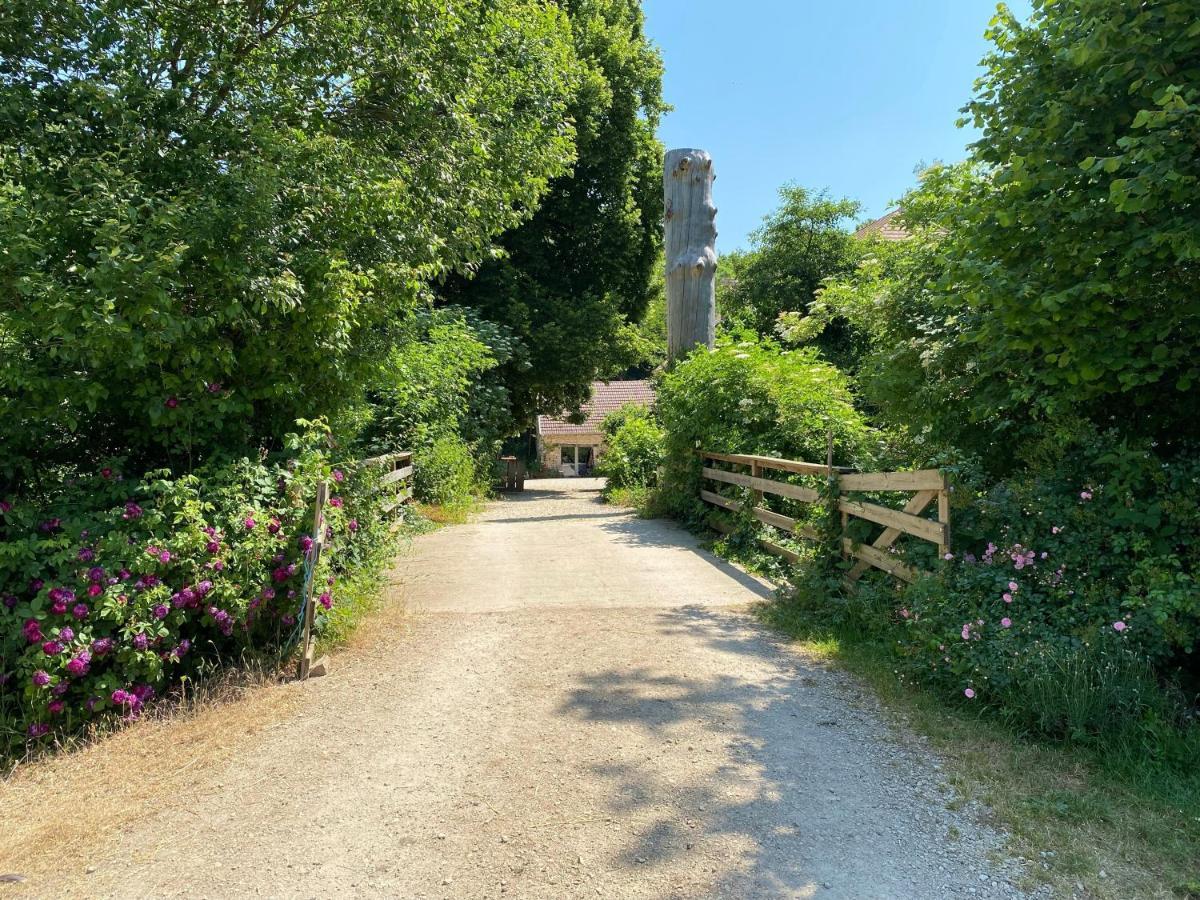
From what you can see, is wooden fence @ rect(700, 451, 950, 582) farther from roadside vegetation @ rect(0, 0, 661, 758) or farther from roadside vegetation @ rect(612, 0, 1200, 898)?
roadside vegetation @ rect(0, 0, 661, 758)

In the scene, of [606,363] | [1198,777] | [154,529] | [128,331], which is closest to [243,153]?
[128,331]

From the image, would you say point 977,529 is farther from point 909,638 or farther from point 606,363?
point 606,363

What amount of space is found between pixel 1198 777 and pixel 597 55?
62.4 ft

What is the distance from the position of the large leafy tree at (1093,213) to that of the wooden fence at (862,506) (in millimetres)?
936

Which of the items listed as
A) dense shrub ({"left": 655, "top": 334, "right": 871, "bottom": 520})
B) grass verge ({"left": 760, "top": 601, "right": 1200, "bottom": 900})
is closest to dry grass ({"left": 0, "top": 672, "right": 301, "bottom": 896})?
grass verge ({"left": 760, "top": 601, "right": 1200, "bottom": 900})

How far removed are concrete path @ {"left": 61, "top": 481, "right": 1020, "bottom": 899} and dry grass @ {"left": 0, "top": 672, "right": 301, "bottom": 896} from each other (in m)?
0.14

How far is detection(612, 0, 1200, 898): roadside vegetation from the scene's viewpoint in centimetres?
Result: 305

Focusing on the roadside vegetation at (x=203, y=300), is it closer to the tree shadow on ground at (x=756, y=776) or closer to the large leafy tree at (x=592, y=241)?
the tree shadow on ground at (x=756, y=776)

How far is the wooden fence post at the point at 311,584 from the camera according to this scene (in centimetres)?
461

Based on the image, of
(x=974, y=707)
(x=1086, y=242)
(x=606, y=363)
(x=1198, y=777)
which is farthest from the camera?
(x=606, y=363)

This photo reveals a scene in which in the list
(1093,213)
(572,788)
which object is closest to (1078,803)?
(572,788)

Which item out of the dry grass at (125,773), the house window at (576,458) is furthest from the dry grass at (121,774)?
the house window at (576,458)

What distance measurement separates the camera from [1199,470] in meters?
3.65

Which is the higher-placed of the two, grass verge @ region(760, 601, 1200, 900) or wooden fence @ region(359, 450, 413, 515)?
wooden fence @ region(359, 450, 413, 515)
